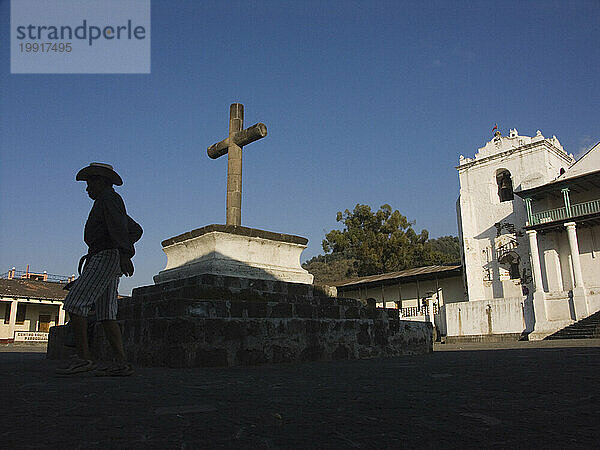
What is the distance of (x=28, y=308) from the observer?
29.1m

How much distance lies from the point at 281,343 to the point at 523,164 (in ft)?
76.4

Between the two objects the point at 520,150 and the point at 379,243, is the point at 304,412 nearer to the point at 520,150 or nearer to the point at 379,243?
the point at 520,150

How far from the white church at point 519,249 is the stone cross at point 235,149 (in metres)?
17.2

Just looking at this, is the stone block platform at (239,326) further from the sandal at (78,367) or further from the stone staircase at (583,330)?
the stone staircase at (583,330)

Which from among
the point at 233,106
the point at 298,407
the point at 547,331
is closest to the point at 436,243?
the point at 547,331

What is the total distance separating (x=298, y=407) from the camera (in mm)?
2098

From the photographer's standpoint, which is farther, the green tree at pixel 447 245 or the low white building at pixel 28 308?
the green tree at pixel 447 245

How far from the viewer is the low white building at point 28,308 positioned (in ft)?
84.7

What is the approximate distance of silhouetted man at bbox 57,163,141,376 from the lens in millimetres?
3459

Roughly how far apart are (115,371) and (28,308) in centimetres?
3074

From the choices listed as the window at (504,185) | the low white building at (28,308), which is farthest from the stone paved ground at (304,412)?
the low white building at (28,308)

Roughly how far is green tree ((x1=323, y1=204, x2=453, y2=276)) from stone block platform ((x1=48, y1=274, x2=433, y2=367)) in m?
26.9

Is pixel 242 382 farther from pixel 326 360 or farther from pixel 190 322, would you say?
pixel 326 360

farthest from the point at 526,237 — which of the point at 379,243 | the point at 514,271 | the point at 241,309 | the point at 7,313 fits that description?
the point at 7,313
